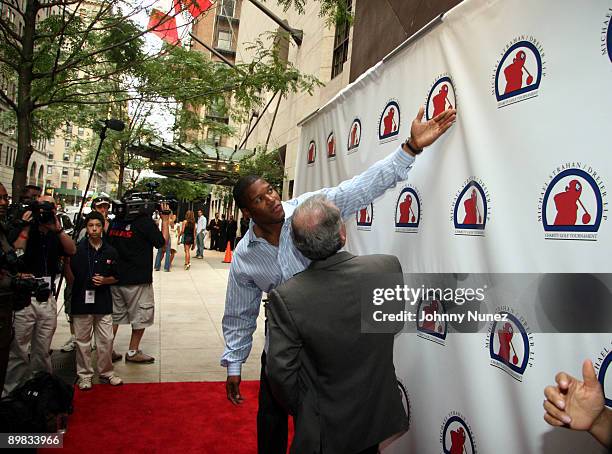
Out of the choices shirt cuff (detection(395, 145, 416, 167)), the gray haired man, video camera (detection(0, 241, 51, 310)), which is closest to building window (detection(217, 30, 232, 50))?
video camera (detection(0, 241, 51, 310))

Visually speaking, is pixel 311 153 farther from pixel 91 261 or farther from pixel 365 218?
pixel 91 261

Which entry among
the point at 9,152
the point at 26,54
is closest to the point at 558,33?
the point at 26,54

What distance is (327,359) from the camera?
192 centimetres

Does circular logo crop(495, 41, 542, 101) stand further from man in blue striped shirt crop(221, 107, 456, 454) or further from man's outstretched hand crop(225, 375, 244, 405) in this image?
man's outstretched hand crop(225, 375, 244, 405)

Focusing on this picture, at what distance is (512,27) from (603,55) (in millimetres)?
501

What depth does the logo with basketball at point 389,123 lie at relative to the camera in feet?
9.63

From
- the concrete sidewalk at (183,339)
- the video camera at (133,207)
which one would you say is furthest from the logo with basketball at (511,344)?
the video camera at (133,207)

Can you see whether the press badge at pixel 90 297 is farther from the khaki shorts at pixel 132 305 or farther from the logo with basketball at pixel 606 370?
the logo with basketball at pixel 606 370

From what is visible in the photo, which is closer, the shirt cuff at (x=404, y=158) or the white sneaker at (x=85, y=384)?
the shirt cuff at (x=404, y=158)

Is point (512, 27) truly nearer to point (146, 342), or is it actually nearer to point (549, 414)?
point (549, 414)

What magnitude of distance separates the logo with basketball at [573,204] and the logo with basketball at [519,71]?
0.38 m

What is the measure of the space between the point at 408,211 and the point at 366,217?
632mm

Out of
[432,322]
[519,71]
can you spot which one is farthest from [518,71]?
[432,322]

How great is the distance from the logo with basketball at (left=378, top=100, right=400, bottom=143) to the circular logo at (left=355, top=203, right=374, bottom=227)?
47 cm
